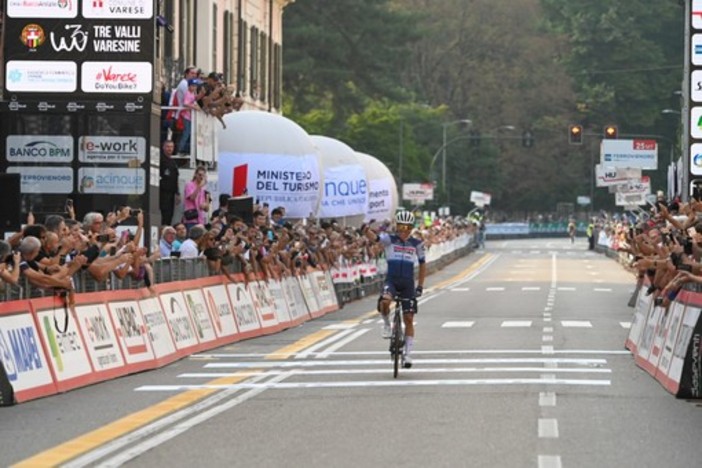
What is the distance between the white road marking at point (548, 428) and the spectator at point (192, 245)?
13073 mm

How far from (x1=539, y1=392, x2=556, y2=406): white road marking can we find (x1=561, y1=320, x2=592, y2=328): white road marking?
584 inches

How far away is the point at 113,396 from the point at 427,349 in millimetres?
8190

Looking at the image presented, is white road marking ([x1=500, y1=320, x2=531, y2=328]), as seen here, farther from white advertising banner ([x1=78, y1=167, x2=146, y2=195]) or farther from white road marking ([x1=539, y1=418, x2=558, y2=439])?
white road marking ([x1=539, y1=418, x2=558, y2=439])

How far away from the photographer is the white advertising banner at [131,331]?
2234 centimetres

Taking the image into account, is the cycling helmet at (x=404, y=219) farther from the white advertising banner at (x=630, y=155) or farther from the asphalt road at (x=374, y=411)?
the white advertising banner at (x=630, y=155)

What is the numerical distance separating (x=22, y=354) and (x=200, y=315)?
8.68 metres

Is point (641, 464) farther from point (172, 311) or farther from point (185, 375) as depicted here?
point (172, 311)

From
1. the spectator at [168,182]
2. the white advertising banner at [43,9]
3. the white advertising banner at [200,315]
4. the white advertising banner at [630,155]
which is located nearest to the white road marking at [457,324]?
the spectator at [168,182]

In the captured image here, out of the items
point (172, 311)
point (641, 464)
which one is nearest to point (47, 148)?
point (172, 311)

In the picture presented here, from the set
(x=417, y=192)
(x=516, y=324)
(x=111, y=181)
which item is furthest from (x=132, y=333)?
(x=417, y=192)

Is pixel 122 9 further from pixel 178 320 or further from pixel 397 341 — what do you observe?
pixel 397 341

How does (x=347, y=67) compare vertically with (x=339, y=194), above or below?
above

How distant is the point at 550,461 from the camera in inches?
531

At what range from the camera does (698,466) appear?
44.0 ft
